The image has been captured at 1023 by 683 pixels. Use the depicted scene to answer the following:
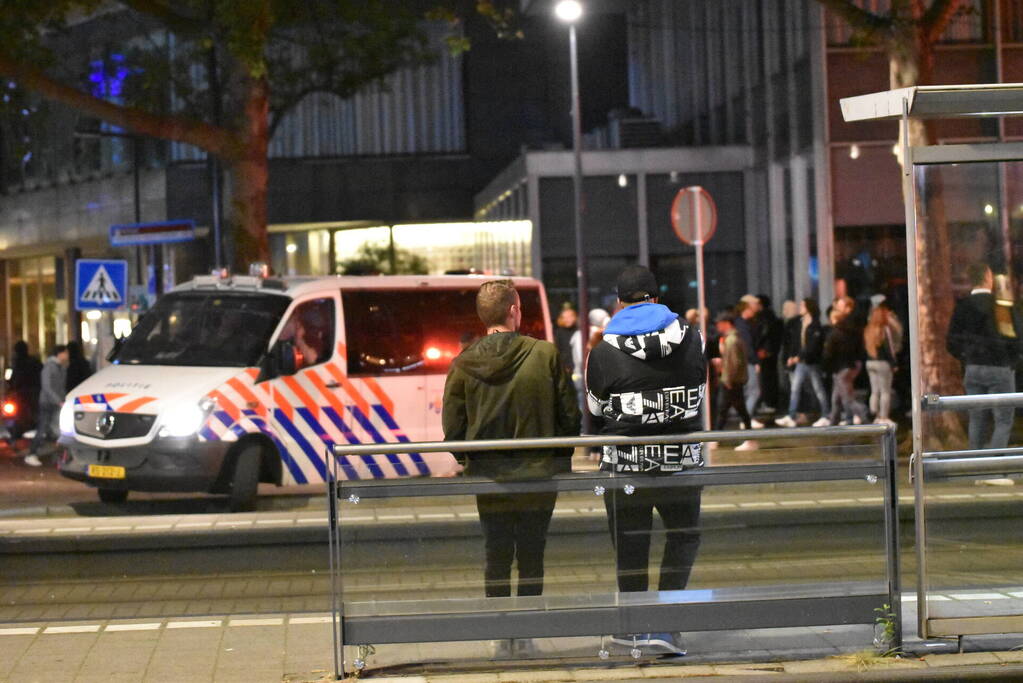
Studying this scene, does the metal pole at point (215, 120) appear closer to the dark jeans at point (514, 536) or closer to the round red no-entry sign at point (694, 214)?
→ the round red no-entry sign at point (694, 214)

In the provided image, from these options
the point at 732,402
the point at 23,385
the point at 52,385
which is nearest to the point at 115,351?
the point at 52,385

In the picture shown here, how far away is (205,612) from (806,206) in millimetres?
19106

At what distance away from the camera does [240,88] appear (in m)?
20.7

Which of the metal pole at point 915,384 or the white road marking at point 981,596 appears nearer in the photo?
the metal pole at point 915,384

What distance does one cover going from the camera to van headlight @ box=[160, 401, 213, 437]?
1384 cm

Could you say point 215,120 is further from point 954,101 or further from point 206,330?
point 954,101

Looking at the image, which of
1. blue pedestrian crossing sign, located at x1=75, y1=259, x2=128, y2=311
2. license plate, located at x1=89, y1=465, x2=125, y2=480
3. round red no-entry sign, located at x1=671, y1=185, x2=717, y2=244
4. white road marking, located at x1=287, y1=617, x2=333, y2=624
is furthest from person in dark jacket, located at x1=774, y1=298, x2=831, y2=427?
white road marking, located at x1=287, y1=617, x2=333, y2=624

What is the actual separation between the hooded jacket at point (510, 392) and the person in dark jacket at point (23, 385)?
17725mm

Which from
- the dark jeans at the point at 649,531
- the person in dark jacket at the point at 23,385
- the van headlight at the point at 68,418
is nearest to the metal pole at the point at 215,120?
the person in dark jacket at the point at 23,385

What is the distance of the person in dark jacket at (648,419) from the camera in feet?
22.7

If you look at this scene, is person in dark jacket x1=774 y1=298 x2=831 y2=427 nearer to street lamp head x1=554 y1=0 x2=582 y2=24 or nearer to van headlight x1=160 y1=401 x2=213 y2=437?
street lamp head x1=554 y1=0 x2=582 y2=24

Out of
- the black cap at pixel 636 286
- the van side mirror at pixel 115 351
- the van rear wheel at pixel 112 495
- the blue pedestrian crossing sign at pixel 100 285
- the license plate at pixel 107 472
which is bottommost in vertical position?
the van rear wheel at pixel 112 495

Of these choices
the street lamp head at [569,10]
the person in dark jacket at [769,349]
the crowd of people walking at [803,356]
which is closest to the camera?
the crowd of people walking at [803,356]

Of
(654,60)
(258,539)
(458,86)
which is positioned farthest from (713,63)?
(258,539)
